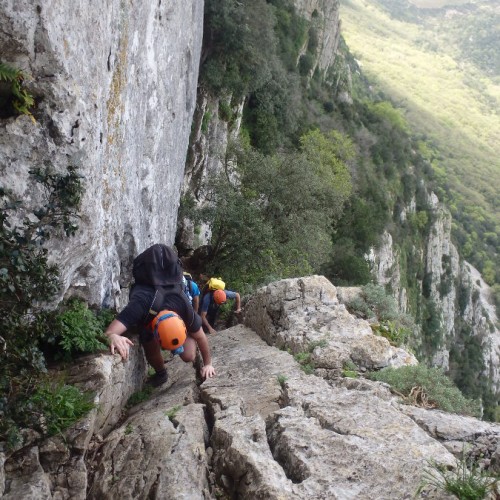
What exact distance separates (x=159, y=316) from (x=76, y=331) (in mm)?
979

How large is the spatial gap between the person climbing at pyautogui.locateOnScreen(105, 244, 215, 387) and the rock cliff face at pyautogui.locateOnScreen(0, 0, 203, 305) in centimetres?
73

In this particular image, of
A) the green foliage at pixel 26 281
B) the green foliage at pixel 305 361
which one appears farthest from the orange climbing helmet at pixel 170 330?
the green foliage at pixel 305 361

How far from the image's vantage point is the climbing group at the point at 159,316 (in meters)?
6.14

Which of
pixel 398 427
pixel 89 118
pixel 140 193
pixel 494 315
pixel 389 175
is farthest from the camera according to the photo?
pixel 494 315

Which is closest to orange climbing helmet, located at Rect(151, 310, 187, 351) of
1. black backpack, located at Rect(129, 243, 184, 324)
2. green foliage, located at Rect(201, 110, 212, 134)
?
black backpack, located at Rect(129, 243, 184, 324)

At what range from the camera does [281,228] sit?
63.4ft

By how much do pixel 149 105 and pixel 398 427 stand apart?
7238mm

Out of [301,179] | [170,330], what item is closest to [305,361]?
[170,330]

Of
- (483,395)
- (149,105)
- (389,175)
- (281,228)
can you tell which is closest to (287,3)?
(389,175)

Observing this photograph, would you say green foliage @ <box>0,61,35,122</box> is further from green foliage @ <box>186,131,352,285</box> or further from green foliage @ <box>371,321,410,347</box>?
green foliage @ <box>186,131,352,285</box>

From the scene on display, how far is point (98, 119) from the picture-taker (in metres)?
6.43

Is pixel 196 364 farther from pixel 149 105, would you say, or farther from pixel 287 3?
Result: pixel 287 3

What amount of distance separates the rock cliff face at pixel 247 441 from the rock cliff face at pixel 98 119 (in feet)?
5.23

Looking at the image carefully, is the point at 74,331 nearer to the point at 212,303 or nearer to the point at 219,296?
the point at 219,296
